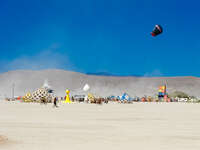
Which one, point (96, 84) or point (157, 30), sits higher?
point (96, 84)

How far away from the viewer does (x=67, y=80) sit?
629ft

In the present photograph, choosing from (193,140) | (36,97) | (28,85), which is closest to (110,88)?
(28,85)

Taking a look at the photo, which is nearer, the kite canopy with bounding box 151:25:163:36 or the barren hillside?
the kite canopy with bounding box 151:25:163:36

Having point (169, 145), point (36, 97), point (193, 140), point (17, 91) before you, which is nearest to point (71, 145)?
point (169, 145)

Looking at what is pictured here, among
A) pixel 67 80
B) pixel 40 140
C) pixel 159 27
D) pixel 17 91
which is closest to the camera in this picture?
pixel 40 140

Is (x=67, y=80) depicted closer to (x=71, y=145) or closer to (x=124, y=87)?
(x=124, y=87)

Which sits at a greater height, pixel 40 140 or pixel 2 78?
pixel 2 78

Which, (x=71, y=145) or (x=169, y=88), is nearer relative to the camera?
(x=71, y=145)

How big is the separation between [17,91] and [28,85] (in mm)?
12859

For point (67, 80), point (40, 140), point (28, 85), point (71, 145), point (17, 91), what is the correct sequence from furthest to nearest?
point (67, 80), point (28, 85), point (17, 91), point (40, 140), point (71, 145)

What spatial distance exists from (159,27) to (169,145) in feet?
100

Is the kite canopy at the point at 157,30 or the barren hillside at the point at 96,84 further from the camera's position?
the barren hillside at the point at 96,84

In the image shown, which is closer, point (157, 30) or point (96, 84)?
point (157, 30)

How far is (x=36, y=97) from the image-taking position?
190 ft
